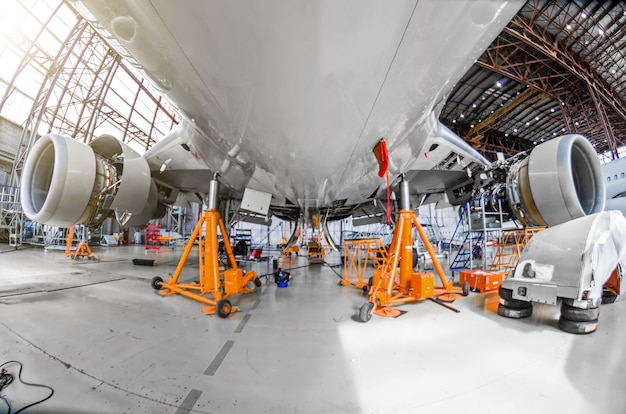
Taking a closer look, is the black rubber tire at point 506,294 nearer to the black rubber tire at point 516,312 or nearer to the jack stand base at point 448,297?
the black rubber tire at point 516,312

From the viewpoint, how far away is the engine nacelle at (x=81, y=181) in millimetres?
2643

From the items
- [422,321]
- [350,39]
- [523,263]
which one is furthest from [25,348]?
[523,263]

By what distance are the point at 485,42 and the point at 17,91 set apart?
22.3m

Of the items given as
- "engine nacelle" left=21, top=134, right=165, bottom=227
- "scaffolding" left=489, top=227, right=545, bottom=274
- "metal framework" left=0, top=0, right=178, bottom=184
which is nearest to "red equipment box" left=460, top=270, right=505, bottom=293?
"scaffolding" left=489, top=227, right=545, bottom=274

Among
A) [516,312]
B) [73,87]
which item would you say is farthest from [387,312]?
[73,87]

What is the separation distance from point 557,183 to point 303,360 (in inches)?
125

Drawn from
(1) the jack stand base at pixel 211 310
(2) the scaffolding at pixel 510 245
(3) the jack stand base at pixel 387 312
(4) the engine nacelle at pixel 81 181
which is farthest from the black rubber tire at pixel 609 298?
(4) the engine nacelle at pixel 81 181

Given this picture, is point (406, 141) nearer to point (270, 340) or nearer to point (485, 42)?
point (485, 42)

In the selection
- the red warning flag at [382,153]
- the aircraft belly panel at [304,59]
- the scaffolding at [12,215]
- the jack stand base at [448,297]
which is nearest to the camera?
the aircraft belly panel at [304,59]

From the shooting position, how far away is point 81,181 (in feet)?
8.87

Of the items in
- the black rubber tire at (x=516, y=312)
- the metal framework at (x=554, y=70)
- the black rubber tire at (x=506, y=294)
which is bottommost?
the black rubber tire at (x=516, y=312)

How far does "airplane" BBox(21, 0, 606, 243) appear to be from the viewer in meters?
1.03

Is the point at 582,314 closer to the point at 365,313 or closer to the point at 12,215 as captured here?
the point at 365,313

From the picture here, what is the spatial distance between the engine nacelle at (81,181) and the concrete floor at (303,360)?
1104 millimetres
